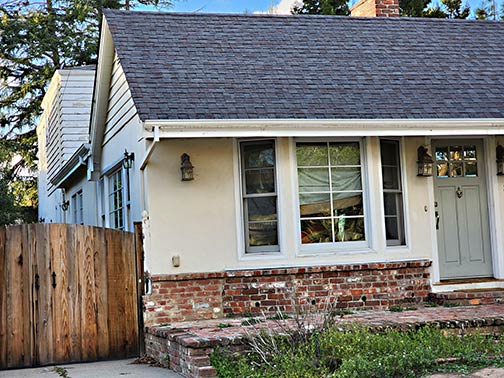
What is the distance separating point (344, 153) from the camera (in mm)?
11344

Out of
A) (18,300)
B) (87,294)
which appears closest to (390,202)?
(87,294)

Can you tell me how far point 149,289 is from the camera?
10.6 m

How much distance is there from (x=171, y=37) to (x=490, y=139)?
5.08 metres

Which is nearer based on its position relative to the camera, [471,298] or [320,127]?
[320,127]

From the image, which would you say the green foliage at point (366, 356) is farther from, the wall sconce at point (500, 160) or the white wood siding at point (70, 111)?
the white wood siding at point (70, 111)

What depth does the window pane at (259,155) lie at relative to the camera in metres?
11.1

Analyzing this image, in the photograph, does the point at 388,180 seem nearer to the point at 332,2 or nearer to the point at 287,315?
the point at 287,315

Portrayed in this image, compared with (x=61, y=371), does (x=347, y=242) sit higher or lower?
higher

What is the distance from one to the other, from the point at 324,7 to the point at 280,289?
19.9 metres

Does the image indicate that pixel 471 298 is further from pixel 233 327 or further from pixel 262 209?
pixel 233 327

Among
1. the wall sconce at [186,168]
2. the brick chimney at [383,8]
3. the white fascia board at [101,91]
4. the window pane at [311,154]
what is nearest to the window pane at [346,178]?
the window pane at [311,154]

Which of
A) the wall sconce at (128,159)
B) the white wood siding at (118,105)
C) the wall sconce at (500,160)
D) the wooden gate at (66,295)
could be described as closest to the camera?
the wooden gate at (66,295)

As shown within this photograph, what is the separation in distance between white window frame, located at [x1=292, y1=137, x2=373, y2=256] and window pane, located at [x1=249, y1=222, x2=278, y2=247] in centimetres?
33

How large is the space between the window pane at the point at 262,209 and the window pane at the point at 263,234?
0.08 metres
